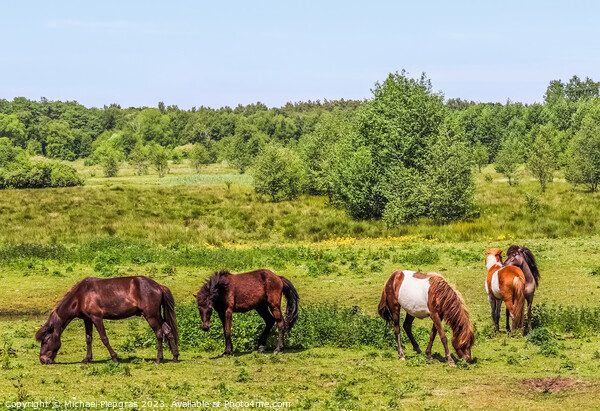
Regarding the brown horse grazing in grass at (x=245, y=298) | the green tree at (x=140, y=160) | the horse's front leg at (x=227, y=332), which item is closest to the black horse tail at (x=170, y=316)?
the brown horse grazing in grass at (x=245, y=298)

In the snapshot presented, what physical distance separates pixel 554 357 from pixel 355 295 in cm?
1047

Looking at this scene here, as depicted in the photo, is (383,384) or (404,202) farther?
A: (404,202)

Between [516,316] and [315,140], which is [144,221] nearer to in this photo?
[516,316]

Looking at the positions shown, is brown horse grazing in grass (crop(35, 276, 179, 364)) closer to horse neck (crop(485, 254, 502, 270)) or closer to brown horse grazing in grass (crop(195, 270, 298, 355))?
brown horse grazing in grass (crop(195, 270, 298, 355))

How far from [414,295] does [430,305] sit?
21.0 inches

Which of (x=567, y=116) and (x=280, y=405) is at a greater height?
(x=567, y=116)

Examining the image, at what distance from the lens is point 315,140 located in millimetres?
83812

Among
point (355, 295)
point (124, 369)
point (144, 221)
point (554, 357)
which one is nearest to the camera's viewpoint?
point (124, 369)

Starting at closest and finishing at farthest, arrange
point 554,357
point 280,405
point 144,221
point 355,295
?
point 280,405 → point 554,357 → point 355,295 → point 144,221

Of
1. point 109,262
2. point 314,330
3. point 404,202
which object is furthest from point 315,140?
point 314,330

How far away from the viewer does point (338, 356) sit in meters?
16.0

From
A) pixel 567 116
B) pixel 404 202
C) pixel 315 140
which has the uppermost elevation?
pixel 567 116

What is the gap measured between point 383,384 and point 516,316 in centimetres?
593

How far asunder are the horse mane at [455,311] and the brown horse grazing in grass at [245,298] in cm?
380
